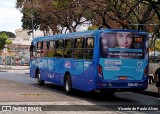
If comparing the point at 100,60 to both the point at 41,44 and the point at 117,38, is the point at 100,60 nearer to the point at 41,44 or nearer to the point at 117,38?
the point at 117,38

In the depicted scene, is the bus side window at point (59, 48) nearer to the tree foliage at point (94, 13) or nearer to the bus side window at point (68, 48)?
the bus side window at point (68, 48)

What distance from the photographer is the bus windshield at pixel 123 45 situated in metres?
16.5

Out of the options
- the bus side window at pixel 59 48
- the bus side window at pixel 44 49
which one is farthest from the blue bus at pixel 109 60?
the bus side window at pixel 44 49

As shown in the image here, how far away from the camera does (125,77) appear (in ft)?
54.8

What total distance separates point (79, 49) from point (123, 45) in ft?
7.54

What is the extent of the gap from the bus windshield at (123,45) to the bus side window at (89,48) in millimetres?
593

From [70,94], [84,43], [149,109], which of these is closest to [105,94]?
[70,94]

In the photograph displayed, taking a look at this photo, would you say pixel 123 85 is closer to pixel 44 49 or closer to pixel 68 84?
pixel 68 84

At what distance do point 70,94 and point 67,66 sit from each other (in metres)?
1.38

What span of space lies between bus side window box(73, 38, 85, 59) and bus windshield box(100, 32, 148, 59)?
1.61m

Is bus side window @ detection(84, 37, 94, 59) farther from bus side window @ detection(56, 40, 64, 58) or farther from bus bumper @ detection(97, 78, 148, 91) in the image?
bus side window @ detection(56, 40, 64, 58)

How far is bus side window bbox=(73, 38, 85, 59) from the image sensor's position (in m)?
17.9

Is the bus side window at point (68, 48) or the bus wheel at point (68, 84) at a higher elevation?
the bus side window at point (68, 48)

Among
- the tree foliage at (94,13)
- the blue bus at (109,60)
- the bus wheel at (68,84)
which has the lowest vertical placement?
the bus wheel at (68,84)
